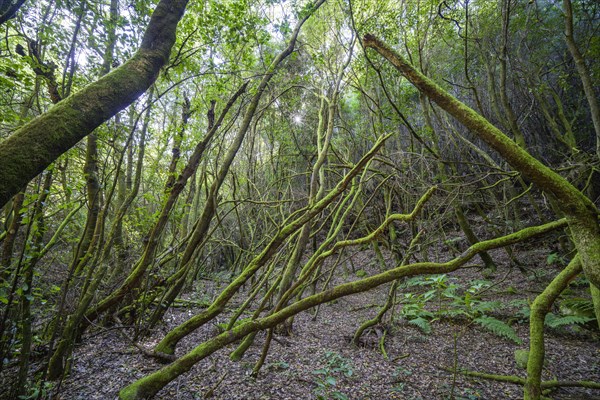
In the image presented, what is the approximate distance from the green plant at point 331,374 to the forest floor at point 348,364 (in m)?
0.01

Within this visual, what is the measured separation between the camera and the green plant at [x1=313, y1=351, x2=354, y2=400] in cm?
302

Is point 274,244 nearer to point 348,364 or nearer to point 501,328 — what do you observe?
point 348,364

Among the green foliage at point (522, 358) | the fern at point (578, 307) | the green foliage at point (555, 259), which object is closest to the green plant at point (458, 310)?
the green foliage at point (522, 358)

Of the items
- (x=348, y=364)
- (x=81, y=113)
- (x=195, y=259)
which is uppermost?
(x=81, y=113)

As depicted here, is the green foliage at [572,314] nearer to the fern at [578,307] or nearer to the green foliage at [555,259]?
the fern at [578,307]

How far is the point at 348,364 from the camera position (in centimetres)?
376

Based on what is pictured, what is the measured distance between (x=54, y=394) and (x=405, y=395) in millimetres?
3704

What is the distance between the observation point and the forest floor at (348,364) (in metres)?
3.05

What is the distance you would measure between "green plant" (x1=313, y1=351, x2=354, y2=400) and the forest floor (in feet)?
0.04

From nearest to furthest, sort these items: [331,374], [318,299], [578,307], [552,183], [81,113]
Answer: [552,183] → [81,113] → [318,299] → [331,374] → [578,307]

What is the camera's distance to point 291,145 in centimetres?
998

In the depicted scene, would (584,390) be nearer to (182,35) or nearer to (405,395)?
(405,395)

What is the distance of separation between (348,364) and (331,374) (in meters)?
0.39

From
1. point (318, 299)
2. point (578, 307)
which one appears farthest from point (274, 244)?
point (578, 307)
